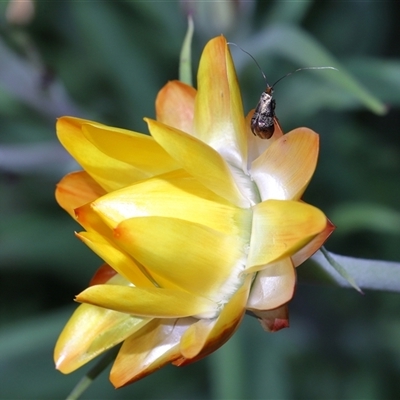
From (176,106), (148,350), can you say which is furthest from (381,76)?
(148,350)

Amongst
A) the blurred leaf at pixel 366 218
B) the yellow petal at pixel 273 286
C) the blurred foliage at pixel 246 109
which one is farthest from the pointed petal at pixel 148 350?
the blurred leaf at pixel 366 218

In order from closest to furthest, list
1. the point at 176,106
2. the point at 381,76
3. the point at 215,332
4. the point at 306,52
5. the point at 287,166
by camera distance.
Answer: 1. the point at 215,332
2. the point at 287,166
3. the point at 176,106
4. the point at 306,52
5. the point at 381,76

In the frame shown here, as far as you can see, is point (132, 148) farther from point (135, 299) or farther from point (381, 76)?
point (381, 76)

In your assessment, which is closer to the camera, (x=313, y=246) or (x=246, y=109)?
(x=313, y=246)

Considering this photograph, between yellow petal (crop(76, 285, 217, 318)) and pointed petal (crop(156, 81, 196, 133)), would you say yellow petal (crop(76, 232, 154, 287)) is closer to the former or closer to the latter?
yellow petal (crop(76, 285, 217, 318))

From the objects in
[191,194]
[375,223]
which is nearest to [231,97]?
[191,194]

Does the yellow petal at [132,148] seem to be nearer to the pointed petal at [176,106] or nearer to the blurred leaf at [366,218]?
the pointed petal at [176,106]
